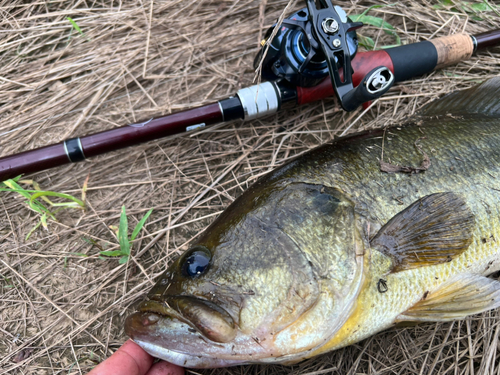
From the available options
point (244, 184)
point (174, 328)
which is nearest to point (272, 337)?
point (174, 328)

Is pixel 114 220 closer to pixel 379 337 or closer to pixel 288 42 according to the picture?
pixel 288 42

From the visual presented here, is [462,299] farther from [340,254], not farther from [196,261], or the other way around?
[196,261]

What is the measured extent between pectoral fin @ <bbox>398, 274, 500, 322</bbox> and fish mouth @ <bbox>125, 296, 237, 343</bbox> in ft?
3.36

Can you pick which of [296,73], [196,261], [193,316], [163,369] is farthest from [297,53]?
[163,369]

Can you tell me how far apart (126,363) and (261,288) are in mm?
925

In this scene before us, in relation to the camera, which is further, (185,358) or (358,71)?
(358,71)

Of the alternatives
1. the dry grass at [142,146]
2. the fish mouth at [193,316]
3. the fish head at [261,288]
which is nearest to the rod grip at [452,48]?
the dry grass at [142,146]

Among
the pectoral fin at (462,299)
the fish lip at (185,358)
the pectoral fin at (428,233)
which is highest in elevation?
the pectoral fin at (428,233)

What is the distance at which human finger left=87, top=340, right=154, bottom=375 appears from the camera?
177 cm

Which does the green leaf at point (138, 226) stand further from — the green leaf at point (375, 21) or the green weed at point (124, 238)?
the green leaf at point (375, 21)

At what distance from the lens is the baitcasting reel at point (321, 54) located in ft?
5.93

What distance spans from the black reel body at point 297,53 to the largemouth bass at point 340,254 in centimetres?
51

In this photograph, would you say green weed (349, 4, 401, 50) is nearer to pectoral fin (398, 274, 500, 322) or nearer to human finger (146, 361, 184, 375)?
pectoral fin (398, 274, 500, 322)

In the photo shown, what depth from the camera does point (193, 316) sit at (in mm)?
1420
